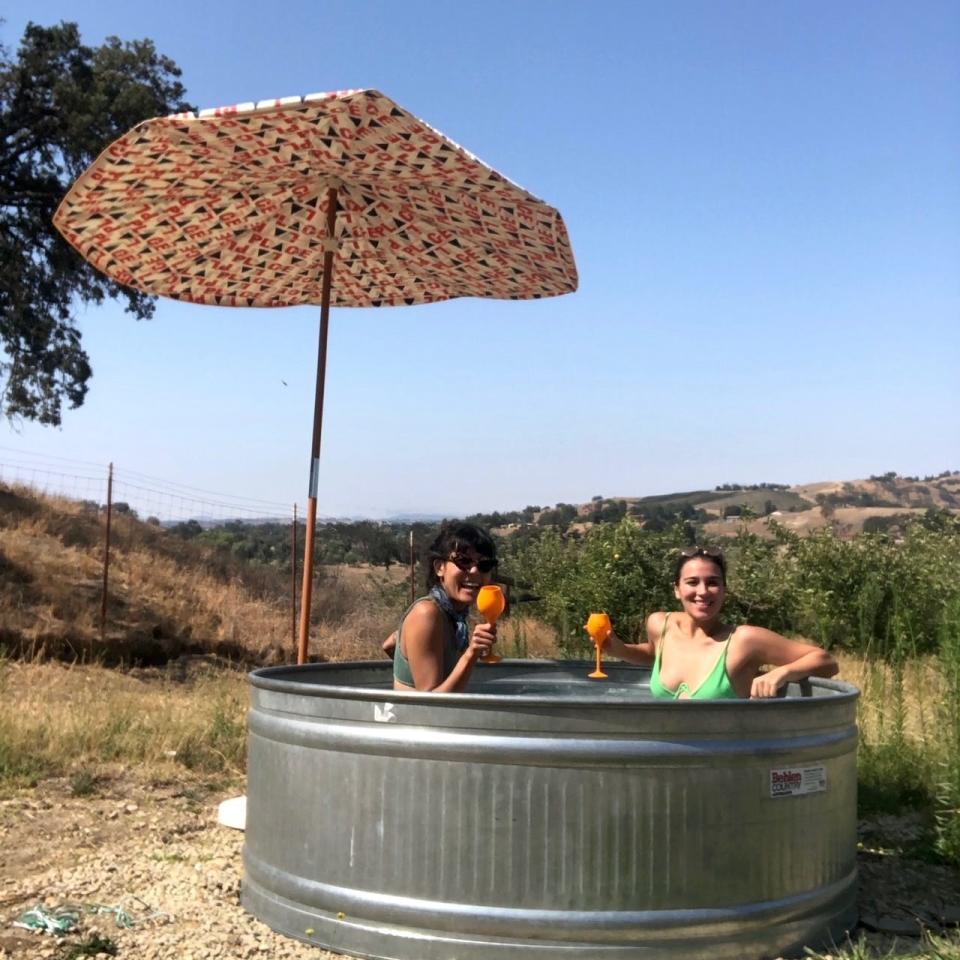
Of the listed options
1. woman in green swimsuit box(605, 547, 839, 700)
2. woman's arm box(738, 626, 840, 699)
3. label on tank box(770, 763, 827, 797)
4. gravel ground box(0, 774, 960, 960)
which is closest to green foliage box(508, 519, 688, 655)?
gravel ground box(0, 774, 960, 960)

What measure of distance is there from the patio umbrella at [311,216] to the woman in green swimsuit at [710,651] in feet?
5.41

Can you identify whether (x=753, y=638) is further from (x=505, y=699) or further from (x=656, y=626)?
(x=505, y=699)

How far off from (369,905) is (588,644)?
5435mm

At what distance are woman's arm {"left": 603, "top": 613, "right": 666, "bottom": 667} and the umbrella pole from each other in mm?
1482

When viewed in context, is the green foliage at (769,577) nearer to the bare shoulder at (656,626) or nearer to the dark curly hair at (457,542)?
the bare shoulder at (656,626)

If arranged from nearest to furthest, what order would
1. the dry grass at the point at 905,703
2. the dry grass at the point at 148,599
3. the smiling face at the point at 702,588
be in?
the smiling face at the point at 702,588 → the dry grass at the point at 905,703 → the dry grass at the point at 148,599

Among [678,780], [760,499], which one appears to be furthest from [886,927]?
[760,499]

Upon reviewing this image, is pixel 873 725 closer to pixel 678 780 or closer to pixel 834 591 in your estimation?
pixel 678 780

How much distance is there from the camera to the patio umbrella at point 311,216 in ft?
12.9

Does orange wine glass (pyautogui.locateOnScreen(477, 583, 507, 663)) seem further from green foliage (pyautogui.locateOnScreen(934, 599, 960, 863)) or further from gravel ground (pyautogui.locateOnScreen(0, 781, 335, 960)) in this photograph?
green foliage (pyautogui.locateOnScreen(934, 599, 960, 863))

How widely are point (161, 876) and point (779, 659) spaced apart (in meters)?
2.42

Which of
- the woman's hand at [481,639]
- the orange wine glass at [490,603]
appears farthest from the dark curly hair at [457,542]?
the woman's hand at [481,639]

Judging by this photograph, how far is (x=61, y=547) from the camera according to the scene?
52.9ft

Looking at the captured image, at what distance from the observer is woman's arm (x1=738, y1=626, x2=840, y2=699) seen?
3.25m
